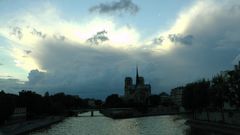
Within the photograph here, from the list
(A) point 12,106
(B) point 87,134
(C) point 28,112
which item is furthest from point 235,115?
(C) point 28,112

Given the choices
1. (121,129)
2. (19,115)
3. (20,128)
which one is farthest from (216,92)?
(19,115)

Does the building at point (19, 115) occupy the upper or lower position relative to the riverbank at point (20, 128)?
Result: upper

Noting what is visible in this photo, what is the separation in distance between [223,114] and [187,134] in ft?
38.8

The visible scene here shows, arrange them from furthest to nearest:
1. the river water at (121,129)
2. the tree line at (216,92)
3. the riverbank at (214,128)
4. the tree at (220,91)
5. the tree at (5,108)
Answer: the tree at (5,108) → the tree at (220,91) → the river water at (121,129) → the tree line at (216,92) → the riverbank at (214,128)

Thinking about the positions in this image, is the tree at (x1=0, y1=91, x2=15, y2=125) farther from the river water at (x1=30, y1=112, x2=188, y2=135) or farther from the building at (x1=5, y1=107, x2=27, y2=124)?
the building at (x1=5, y1=107, x2=27, y2=124)

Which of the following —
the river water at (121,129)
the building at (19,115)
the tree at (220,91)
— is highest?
the tree at (220,91)

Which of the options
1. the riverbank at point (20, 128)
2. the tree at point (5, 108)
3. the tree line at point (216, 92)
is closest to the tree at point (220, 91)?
the tree line at point (216, 92)

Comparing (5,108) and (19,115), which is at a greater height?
(5,108)

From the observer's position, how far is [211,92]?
9238 cm

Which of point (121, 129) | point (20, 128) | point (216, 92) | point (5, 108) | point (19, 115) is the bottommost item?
point (121, 129)

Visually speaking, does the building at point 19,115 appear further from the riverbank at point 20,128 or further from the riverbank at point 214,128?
the riverbank at point 214,128

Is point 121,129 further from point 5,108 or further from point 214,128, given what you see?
point 5,108

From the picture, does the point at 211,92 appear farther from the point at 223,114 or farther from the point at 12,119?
the point at 12,119

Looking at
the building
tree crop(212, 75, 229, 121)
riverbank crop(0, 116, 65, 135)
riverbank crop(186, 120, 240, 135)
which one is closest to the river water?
riverbank crop(0, 116, 65, 135)
